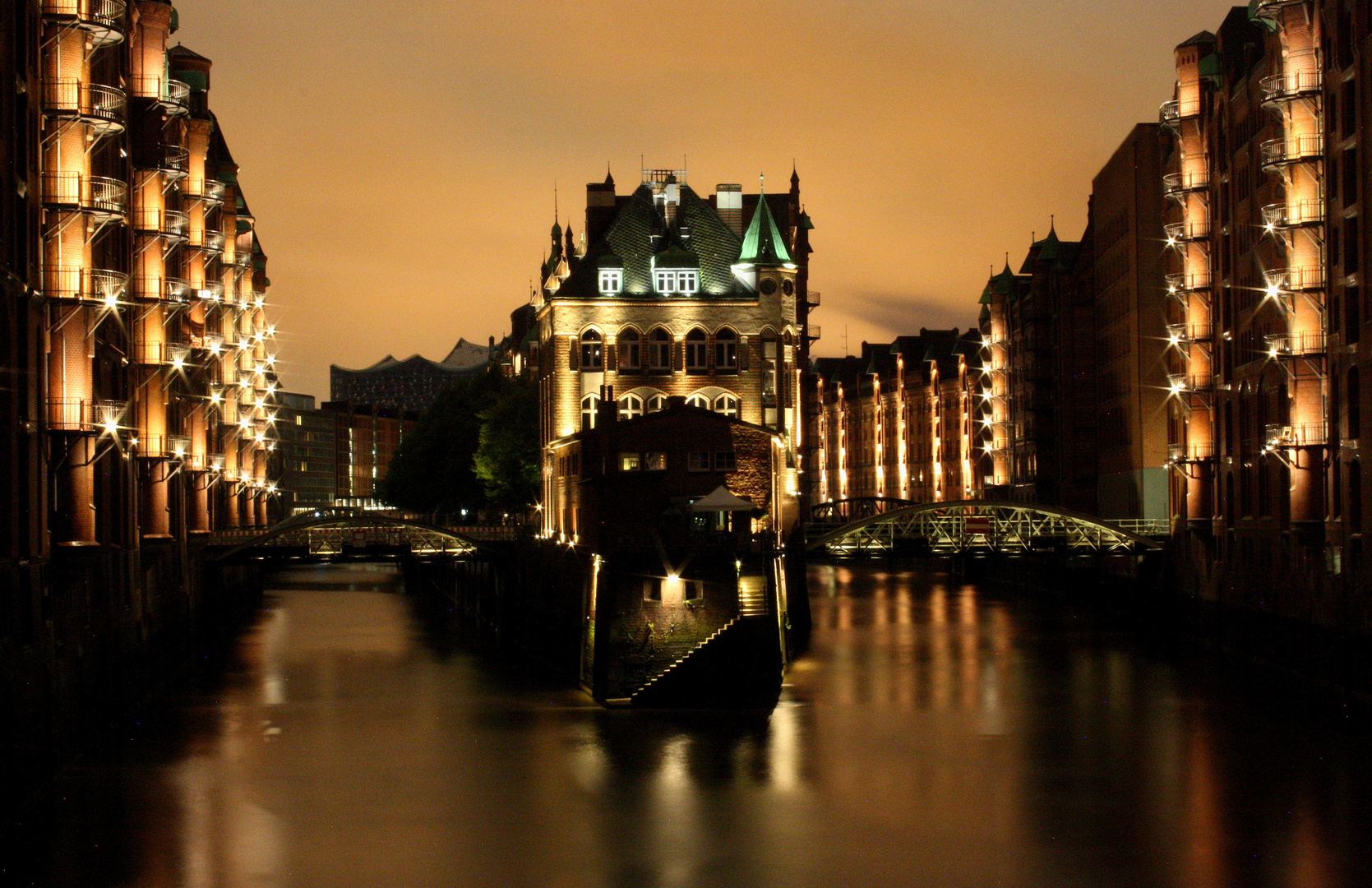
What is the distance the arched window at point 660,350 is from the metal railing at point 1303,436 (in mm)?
25401

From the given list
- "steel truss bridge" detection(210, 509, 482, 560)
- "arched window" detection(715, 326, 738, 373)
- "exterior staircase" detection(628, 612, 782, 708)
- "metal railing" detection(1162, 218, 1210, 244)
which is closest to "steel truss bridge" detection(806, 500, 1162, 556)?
"arched window" detection(715, 326, 738, 373)

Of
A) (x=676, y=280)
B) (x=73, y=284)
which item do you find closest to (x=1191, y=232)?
(x=676, y=280)

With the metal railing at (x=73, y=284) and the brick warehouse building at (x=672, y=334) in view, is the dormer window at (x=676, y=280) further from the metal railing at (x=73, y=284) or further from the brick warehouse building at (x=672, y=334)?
the metal railing at (x=73, y=284)

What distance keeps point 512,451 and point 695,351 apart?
16.6 metres

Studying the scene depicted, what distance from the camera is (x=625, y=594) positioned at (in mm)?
48938

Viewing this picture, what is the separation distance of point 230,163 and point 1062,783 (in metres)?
49.7

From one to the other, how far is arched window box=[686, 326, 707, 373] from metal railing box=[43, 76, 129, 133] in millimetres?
33754

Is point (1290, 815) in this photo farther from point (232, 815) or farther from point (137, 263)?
point (137, 263)

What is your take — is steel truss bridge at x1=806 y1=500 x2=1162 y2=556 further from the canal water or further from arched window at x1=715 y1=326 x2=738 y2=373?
the canal water

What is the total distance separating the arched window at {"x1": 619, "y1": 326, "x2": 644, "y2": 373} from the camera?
228 feet

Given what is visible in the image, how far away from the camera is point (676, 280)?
70.1 m

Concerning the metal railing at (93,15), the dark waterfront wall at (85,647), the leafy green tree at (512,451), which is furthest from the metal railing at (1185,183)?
the metal railing at (93,15)

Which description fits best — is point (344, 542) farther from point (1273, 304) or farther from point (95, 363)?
point (1273, 304)

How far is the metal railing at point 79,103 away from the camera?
36531 mm
